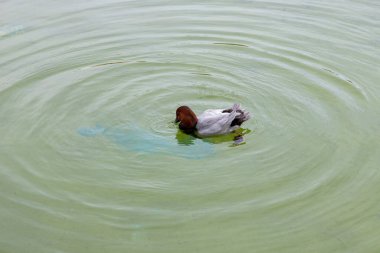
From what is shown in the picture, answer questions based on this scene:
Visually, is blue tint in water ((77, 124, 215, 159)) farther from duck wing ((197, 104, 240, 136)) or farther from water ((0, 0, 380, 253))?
duck wing ((197, 104, 240, 136))

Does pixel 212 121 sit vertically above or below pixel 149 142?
above

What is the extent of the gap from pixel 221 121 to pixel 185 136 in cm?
52

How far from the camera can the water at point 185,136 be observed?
17.0 ft

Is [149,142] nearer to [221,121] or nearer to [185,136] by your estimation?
[185,136]

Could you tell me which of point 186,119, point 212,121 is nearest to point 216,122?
point 212,121

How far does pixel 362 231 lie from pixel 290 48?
4.42m

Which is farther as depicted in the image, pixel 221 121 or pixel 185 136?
pixel 185 136

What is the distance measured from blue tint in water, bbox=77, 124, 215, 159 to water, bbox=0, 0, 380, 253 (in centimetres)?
2

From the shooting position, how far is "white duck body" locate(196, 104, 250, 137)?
6.41 metres

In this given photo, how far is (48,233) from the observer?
16.8ft

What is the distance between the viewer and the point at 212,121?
21.3 ft

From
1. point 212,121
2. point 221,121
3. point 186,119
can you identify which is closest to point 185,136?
point 186,119

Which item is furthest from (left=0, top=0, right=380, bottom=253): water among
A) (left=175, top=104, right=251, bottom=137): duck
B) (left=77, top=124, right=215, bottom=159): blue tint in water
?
(left=175, top=104, right=251, bottom=137): duck

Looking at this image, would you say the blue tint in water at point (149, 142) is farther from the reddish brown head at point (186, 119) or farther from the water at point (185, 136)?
the reddish brown head at point (186, 119)
